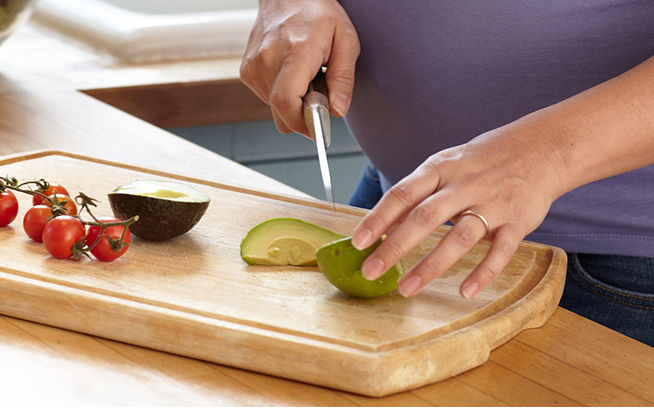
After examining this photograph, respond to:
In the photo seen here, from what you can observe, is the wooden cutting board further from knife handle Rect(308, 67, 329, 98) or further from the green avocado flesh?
knife handle Rect(308, 67, 329, 98)

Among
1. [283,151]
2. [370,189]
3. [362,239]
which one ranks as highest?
[362,239]

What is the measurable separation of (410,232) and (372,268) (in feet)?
0.19

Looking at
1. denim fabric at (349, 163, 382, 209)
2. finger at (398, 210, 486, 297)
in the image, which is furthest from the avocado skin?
denim fabric at (349, 163, 382, 209)

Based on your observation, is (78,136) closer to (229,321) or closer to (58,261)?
(58,261)

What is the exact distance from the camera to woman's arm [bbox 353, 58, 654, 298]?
2.97 feet

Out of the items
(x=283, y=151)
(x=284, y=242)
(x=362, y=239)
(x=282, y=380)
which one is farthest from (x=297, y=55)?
(x=283, y=151)

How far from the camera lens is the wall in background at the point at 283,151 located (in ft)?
7.45

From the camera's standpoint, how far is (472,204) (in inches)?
36.2

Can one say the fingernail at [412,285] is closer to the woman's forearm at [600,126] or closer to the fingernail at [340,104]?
the woman's forearm at [600,126]

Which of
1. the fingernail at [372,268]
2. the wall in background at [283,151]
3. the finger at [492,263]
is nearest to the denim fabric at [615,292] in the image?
the finger at [492,263]

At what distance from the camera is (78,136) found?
5.48 feet

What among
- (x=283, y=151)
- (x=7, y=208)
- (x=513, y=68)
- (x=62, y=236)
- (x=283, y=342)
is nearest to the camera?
(x=283, y=342)

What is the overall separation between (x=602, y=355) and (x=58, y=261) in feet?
2.18

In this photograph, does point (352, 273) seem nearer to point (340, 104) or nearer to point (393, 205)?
point (393, 205)
